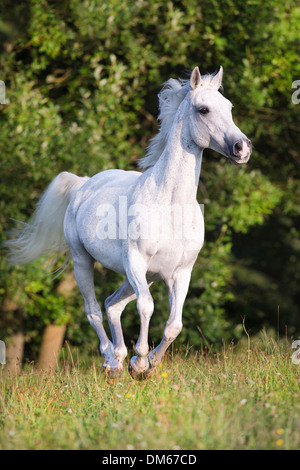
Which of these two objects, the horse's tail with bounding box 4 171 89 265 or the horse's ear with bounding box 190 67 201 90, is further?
the horse's tail with bounding box 4 171 89 265

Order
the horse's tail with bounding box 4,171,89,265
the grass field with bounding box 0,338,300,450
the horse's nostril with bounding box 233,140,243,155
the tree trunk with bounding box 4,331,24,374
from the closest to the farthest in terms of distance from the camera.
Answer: the grass field with bounding box 0,338,300,450 < the horse's nostril with bounding box 233,140,243,155 < the horse's tail with bounding box 4,171,89,265 < the tree trunk with bounding box 4,331,24,374

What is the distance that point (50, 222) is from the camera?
684 centimetres

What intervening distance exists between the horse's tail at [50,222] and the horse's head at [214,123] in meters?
2.13

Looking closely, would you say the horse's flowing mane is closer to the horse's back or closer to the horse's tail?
the horse's back

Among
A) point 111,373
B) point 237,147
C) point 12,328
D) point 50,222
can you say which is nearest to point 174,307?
point 111,373

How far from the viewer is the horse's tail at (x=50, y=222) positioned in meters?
6.77

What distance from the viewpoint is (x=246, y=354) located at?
5.73 m

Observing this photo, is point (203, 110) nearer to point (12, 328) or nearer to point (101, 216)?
point (101, 216)

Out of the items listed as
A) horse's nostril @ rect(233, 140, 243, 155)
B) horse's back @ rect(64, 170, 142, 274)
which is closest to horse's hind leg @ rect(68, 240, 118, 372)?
horse's back @ rect(64, 170, 142, 274)

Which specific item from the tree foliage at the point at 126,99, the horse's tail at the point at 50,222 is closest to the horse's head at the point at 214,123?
the horse's tail at the point at 50,222

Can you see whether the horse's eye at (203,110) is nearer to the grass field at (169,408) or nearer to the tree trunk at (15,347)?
the grass field at (169,408)

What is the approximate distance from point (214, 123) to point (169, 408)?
74.3 inches

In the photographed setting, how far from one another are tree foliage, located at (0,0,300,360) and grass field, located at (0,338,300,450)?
522cm

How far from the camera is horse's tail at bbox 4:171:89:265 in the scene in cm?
677
